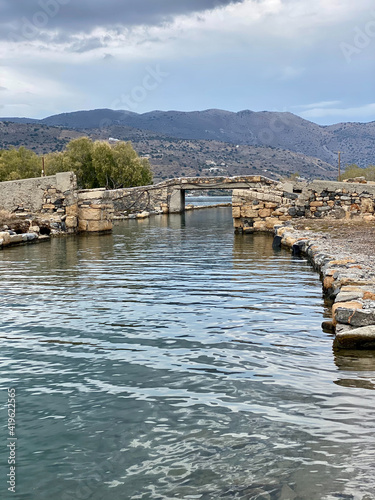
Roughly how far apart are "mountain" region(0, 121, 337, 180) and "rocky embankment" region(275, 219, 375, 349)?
100789 millimetres

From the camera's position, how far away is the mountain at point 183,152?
412 feet

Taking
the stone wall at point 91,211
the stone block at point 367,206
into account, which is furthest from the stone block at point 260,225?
the stone wall at point 91,211

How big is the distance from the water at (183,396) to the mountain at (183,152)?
10987 centimetres

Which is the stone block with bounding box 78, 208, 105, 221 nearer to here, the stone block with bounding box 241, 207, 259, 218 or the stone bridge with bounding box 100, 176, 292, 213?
the stone block with bounding box 241, 207, 259, 218

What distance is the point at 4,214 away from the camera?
21.4 metres

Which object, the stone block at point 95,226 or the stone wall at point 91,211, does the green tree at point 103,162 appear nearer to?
the stone wall at point 91,211

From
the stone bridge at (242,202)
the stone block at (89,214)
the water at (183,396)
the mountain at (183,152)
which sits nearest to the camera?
the water at (183,396)

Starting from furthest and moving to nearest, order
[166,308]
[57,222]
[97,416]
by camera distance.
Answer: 1. [57,222]
2. [166,308]
3. [97,416]

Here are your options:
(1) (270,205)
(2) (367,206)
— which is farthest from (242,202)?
(2) (367,206)

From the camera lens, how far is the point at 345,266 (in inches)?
405

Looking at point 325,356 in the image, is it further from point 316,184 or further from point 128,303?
point 316,184

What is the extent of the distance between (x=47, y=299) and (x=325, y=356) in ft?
17.4

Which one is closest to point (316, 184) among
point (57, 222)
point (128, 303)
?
point (57, 222)

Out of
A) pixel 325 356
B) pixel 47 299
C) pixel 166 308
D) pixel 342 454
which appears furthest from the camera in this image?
pixel 47 299
